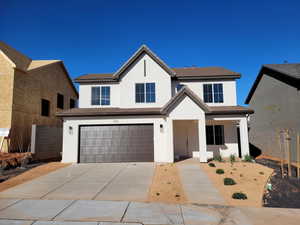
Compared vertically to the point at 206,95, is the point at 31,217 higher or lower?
lower

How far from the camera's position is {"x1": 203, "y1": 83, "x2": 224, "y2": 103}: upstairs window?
14844 mm

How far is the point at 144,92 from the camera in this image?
1435 centimetres

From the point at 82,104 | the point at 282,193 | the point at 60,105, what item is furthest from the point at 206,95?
the point at 60,105

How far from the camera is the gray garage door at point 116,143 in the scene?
41.0ft

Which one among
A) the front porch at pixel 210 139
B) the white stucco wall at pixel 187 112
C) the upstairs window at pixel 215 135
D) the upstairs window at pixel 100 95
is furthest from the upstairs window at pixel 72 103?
the upstairs window at pixel 215 135

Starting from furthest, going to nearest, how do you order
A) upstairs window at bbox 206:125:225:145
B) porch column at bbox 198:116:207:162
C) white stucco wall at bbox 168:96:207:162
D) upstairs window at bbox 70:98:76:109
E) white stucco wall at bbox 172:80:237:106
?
upstairs window at bbox 70:98:76:109 → white stucco wall at bbox 172:80:237:106 → upstairs window at bbox 206:125:225:145 → white stucco wall at bbox 168:96:207:162 → porch column at bbox 198:116:207:162

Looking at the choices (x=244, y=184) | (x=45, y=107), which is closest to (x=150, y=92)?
(x=244, y=184)

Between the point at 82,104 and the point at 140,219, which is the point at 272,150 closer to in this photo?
the point at 140,219

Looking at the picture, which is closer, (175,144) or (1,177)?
(1,177)

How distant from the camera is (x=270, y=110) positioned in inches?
646

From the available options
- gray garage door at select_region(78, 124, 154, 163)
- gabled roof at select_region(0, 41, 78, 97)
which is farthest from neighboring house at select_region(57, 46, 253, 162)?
gabled roof at select_region(0, 41, 78, 97)

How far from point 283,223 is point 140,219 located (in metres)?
3.71

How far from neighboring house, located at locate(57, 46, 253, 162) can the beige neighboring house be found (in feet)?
15.3

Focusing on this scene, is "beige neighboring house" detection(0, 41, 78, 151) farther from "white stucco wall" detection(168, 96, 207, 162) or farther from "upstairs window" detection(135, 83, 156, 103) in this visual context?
"white stucco wall" detection(168, 96, 207, 162)
